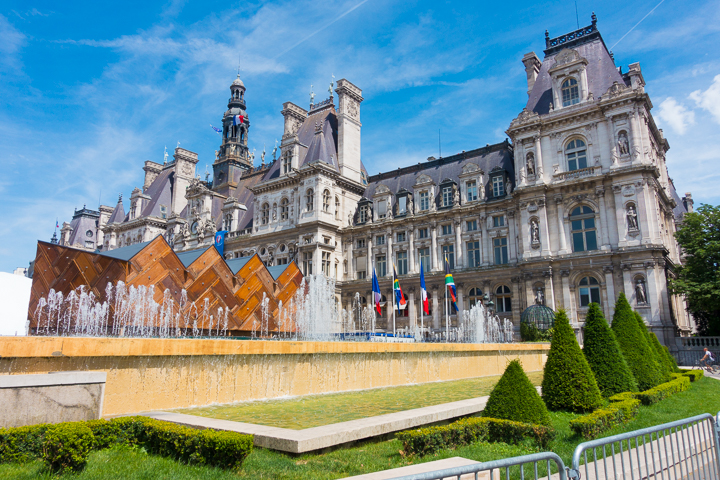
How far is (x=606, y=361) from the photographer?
1451 cm

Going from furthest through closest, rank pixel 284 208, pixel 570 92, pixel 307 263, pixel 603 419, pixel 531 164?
pixel 284 208 → pixel 307 263 → pixel 531 164 → pixel 570 92 → pixel 603 419

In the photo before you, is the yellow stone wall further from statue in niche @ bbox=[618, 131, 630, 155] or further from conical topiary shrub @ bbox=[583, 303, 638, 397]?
statue in niche @ bbox=[618, 131, 630, 155]

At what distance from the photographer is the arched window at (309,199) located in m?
49.8

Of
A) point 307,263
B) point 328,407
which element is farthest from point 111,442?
point 307,263

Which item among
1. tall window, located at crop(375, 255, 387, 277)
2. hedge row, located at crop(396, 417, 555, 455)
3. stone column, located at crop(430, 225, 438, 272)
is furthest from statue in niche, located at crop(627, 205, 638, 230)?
hedge row, located at crop(396, 417, 555, 455)

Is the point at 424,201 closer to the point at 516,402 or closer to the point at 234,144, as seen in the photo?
the point at 234,144

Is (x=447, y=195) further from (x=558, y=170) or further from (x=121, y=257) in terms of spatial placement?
(x=121, y=257)

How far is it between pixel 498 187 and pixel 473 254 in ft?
20.7

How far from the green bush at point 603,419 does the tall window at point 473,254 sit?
1237 inches

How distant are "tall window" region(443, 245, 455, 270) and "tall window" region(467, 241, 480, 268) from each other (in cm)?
148

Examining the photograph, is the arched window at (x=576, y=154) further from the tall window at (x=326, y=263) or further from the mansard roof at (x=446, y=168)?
the tall window at (x=326, y=263)

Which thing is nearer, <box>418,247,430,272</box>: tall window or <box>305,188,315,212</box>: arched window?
<box>418,247,430,272</box>: tall window

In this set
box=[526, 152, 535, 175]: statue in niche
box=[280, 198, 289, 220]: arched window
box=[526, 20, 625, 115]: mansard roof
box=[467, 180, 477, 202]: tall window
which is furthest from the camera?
Result: box=[280, 198, 289, 220]: arched window

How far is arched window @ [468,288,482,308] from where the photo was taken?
4225 centimetres
